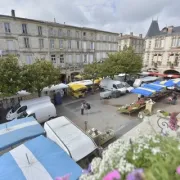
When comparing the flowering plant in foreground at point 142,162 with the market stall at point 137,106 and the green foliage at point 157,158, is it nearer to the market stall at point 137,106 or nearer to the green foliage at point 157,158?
the green foliage at point 157,158

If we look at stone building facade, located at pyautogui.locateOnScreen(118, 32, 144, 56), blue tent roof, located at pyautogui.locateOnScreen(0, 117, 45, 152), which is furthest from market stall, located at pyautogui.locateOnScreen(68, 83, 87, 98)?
stone building facade, located at pyautogui.locateOnScreen(118, 32, 144, 56)

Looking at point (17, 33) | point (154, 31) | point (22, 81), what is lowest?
point (22, 81)

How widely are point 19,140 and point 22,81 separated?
633 centimetres

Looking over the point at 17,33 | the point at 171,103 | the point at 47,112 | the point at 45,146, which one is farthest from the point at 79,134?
the point at 17,33

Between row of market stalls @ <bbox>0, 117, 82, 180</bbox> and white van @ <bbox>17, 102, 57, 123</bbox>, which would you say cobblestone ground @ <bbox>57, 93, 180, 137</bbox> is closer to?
white van @ <bbox>17, 102, 57, 123</bbox>

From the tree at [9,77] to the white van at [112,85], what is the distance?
1213 centimetres

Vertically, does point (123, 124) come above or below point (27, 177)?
below

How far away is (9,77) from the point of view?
10719 millimetres

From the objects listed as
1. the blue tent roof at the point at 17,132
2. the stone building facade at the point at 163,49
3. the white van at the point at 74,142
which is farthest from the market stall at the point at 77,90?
the stone building facade at the point at 163,49

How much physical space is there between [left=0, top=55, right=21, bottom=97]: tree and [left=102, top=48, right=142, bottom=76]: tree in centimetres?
1192

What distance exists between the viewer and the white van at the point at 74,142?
573cm

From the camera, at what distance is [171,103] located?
1445 centimetres

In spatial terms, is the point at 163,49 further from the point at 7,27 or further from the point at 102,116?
the point at 7,27

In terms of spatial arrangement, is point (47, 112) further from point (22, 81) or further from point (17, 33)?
point (17, 33)
